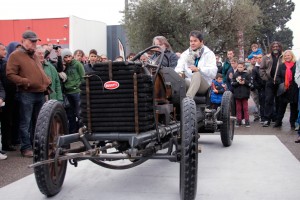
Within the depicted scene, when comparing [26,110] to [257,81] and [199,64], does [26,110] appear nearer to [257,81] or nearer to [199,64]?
[199,64]

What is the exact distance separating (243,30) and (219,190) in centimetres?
2074

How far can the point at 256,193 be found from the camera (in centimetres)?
399

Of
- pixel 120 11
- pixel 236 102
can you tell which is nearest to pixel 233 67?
pixel 236 102

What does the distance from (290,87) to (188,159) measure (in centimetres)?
594

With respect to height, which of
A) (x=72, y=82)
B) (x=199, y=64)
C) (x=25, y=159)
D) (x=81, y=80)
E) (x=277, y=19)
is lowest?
(x=25, y=159)

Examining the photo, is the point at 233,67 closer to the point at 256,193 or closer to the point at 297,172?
the point at 297,172

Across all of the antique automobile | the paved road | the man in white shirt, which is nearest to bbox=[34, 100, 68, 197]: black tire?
the antique automobile

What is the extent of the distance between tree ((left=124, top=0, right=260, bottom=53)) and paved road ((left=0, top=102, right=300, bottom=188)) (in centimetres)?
1274

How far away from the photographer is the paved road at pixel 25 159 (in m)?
5.22

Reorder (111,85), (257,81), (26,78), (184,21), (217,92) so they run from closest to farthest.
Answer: (111,85) → (26,78) → (217,92) → (257,81) → (184,21)

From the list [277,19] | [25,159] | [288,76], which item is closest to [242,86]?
[288,76]

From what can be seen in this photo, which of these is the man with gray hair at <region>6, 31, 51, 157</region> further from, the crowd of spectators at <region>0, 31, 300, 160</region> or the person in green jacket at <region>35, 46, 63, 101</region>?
the person in green jacket at <region>35, 46, 63, 101</region>

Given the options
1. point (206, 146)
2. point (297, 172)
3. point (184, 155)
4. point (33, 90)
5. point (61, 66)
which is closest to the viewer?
point (184, 155)

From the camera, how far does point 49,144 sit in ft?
12.8
